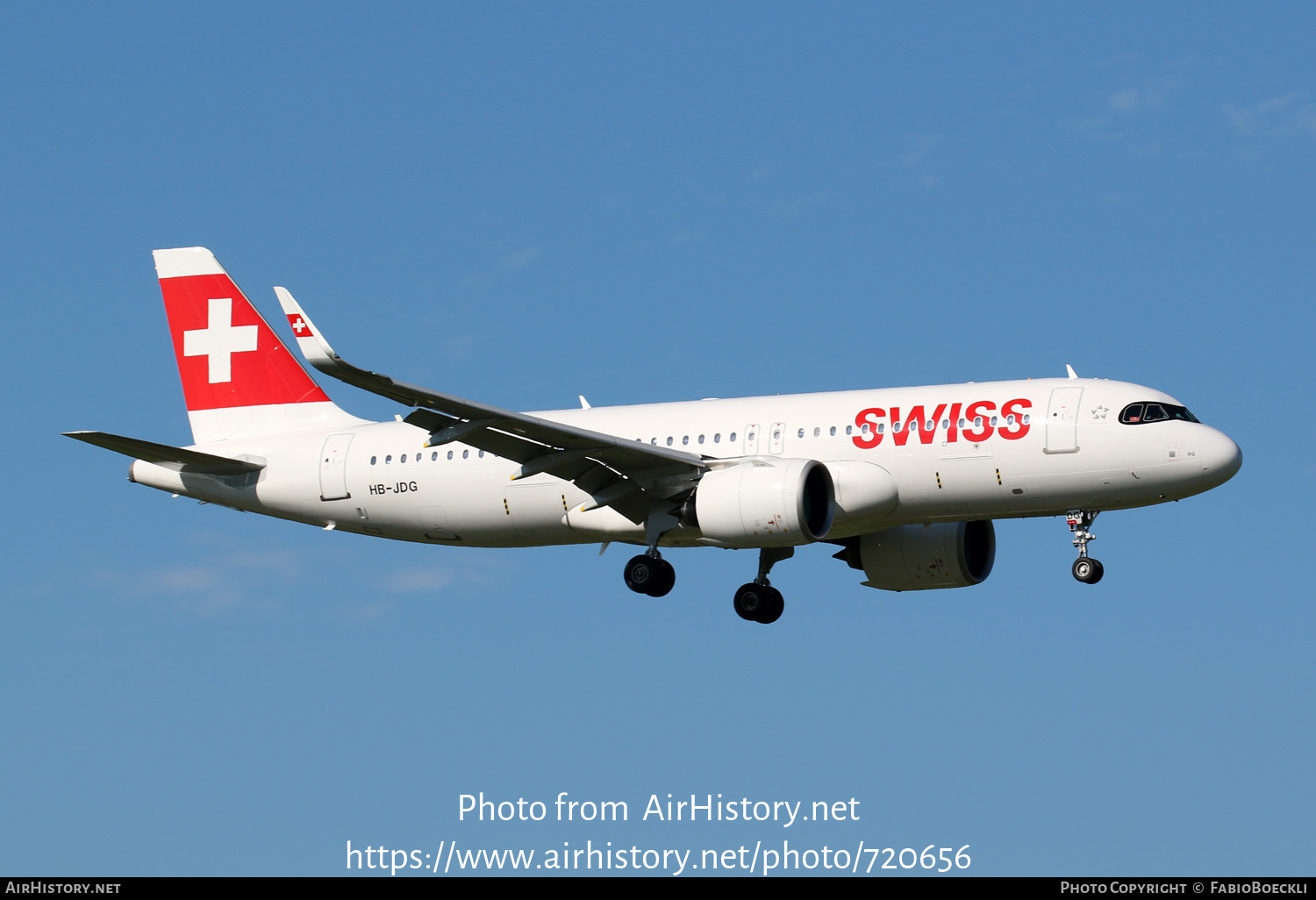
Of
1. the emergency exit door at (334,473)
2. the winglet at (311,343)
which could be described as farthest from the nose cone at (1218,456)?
the emergency exit door at (334,473)

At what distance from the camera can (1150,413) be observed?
1292 inches

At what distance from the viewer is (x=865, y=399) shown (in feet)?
114

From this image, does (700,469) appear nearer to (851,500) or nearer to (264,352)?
(851,500)

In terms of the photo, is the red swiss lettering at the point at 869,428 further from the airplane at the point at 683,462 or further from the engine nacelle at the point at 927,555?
the engine nacelle at the point at 927,555

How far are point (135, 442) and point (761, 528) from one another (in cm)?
1396

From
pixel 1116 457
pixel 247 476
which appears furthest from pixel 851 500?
pixel 247 476

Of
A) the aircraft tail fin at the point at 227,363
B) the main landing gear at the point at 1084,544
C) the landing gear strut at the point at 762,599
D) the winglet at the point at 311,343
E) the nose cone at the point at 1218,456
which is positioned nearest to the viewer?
the winglet at the point at 311,343

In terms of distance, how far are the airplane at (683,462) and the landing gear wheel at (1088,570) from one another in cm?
4

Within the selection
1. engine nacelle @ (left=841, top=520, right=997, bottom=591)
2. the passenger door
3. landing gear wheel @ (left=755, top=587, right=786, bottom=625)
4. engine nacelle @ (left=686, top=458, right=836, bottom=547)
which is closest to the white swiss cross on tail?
engine nacelle @ (left=686, top=458, right=836, bottom=547)

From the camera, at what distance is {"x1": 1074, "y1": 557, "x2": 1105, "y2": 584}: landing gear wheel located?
109 feet

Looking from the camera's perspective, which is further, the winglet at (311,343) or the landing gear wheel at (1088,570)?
the landing gear wheel at (1088,570)

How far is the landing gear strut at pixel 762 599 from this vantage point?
1484 inches

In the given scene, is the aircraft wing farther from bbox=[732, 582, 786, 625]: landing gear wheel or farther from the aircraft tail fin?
the aircraft tail fin

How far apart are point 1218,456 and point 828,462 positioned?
7640 mm
